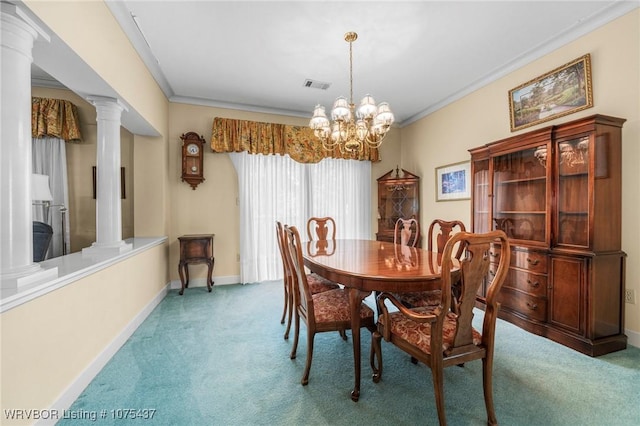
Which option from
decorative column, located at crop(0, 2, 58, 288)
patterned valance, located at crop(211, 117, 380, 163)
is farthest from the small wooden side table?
decorative column, located at crop(0, 2, 58, 288)

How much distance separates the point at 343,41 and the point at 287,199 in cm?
247

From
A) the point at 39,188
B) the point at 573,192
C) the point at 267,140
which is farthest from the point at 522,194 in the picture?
the point at 39,188

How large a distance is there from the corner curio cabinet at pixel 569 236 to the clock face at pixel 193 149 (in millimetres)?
3877

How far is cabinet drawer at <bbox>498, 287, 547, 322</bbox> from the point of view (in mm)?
2508

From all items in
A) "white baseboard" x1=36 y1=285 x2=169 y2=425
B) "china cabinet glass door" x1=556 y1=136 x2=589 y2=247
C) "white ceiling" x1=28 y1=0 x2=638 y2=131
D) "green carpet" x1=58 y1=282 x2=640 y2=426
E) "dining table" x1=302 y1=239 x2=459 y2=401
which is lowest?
"green carpet" x1=58 y1=282 x2=640 y2=426

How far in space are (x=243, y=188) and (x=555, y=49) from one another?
4040 millimetres

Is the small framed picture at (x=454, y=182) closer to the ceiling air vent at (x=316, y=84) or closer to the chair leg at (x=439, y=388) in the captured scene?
the ceiling air vent at (x=316, y=84)

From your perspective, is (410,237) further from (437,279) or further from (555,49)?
(555,49)

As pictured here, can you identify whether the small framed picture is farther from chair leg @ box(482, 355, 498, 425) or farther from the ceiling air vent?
chair leg @ box(482, 355, 498, 425)

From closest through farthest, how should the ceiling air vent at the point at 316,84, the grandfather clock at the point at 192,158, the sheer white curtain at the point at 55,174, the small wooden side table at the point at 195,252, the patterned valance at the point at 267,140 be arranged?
1. the sheer white curtain at the point at 55,174
2. the ceiling air vent at the point at 316,84
3. the small wooden side table at the point at 195,252
4. the grandfather clock at the point at 192,158
5. the patterned valance at the point at 267,140

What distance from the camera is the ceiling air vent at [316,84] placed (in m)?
3.52

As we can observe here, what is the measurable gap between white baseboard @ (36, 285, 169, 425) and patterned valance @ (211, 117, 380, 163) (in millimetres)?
2449

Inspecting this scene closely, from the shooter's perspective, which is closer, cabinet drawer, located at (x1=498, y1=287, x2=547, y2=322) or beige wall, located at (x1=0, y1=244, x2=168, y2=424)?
beige wall, located at (x1=0, y1=244, x2=168, y2=424)

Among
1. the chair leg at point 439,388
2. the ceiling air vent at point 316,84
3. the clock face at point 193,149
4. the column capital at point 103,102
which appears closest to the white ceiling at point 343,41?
the ceiling air vent at point 316,84
